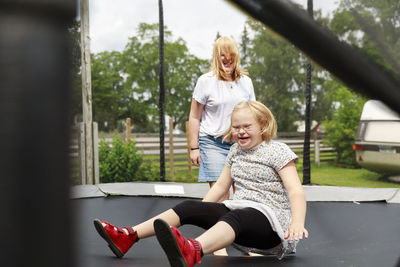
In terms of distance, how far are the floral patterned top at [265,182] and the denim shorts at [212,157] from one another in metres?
0.18

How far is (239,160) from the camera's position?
1.31m

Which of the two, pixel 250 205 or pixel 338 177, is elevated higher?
pixel 250 205

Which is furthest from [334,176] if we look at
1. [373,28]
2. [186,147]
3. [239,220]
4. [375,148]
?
[373,28]

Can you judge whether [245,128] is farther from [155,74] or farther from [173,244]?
[155,74]

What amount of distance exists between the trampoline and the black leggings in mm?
57

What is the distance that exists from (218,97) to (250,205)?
1.52 ft

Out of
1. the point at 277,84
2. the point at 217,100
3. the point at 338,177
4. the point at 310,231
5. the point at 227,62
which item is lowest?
the point at 338,177

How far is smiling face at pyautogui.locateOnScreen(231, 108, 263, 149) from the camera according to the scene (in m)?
1.26

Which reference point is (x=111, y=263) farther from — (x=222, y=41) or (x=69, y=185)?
(x=69, y=185)

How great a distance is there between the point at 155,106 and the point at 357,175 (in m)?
3.11

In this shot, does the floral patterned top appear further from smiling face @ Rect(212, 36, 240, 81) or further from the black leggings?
smiling face @ Rect(212, 36, 240, 81)

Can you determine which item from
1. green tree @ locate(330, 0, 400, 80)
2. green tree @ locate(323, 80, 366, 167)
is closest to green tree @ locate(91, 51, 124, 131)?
green tree @ locate(323, 80, 366, 167)

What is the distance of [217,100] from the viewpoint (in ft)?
4.94

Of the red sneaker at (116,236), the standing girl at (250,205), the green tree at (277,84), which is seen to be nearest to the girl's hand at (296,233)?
the standing girl at (250,205)
